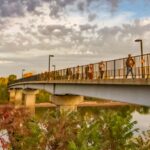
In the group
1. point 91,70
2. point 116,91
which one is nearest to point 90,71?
point 91,70

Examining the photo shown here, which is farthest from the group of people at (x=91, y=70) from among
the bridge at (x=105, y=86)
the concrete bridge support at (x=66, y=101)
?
the concrete bridge support at (x=66, y=101)

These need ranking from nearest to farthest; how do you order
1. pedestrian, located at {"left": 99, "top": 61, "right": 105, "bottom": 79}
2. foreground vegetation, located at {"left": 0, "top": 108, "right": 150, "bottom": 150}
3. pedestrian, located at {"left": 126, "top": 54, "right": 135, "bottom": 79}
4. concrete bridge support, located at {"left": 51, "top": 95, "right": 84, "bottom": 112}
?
1. foreground vegetation, located at {"left": 0, "top": 108, "right": 150, "bottom": 150}
2. pedestrian, located at {"left": 126, "top": 54, "right": 135, "bottom": 79}
3. pedestrian, located at {"left": 99, "top": 61, "right": 105, "bottom": 79}
4. concrete bridge support, located at {"left": 51, "top": 95, "right": 84, "bottom": 112}

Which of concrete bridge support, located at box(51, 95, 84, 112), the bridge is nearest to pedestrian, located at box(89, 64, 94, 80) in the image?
the bridge

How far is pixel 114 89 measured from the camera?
32.3m

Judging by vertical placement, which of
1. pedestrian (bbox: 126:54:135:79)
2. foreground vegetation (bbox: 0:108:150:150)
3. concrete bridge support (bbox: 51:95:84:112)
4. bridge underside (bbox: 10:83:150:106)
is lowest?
foreground vegetation (bbox: 0:108:150:150)

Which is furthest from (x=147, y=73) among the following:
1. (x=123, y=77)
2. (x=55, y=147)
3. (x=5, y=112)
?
(x=5, y=112)

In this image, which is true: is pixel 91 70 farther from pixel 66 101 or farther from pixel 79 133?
pixel 66 101

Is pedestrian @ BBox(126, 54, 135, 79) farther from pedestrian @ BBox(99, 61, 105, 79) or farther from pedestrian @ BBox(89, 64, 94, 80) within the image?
pedestrian @ BBox(89, 64, 94, 80)

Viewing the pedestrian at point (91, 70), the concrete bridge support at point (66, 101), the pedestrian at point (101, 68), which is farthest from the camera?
the concrete bridge support at point (66, 101)

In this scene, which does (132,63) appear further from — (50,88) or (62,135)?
(50,88)

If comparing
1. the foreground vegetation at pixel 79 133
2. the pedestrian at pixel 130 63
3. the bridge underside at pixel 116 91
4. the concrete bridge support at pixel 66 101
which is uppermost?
A: the pedestrian at pixel 130 63

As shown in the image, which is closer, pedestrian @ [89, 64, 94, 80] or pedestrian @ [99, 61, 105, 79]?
pedestrian @ [99, 61, 105, 79]

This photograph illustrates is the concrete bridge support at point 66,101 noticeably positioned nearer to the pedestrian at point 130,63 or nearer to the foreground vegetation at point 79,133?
the foreground vegetation at point 79,133

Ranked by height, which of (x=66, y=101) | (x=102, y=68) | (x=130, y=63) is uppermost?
(x=102, y=68)
